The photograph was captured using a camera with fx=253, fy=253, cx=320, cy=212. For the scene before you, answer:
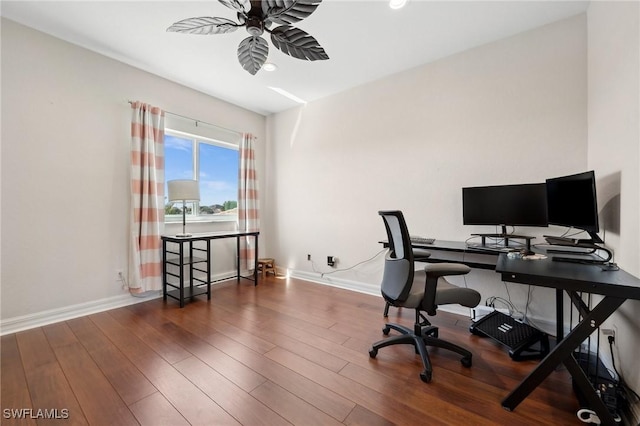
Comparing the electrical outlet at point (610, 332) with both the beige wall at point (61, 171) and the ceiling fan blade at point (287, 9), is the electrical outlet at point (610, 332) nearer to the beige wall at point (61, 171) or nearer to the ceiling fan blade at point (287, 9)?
the ceiling fan blade at point (287, 9)

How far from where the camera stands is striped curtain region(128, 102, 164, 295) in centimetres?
283

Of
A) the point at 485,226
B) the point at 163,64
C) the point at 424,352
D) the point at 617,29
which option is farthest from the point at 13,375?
the point at 617,29

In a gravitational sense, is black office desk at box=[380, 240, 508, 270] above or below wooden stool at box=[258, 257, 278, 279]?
above

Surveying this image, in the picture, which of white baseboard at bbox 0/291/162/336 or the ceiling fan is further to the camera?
white baseboard at bbox 0/291/162/336

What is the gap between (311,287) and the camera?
3.56m

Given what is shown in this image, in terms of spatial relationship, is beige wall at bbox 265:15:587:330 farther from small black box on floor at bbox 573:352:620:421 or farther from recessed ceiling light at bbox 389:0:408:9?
recessed ceiling light at bbox 389:0:408:9

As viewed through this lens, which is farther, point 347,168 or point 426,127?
point 347,168

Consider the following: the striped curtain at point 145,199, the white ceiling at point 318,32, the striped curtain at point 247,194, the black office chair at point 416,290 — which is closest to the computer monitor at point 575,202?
the black office chair at point 416,290

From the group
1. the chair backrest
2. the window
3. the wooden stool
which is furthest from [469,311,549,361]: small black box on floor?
the window

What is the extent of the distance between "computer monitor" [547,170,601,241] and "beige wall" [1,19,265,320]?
406 cm

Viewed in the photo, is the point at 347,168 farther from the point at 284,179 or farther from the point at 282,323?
the point at 282,323

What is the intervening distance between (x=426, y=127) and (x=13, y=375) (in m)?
3.99

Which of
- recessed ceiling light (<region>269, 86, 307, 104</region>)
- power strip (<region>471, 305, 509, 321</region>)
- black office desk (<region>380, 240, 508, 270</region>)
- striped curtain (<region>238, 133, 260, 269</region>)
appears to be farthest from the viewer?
striped curtain (<region>238, 133, 260, 269</region>)

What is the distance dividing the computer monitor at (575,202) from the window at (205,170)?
3.83 metres
